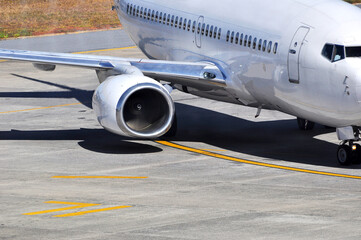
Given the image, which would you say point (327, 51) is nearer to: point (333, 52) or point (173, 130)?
point (333, 52)

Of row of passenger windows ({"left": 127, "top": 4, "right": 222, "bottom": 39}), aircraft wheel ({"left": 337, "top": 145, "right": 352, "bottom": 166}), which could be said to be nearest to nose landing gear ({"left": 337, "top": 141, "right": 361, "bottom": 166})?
aircraft wheel ({"left": 337, "top": 145, "right": 352, "bottom": 166})

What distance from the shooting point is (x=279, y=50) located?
24.0 m

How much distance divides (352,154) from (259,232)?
23.5ft

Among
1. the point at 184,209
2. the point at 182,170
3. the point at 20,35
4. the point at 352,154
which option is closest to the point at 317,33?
the point at 352,154

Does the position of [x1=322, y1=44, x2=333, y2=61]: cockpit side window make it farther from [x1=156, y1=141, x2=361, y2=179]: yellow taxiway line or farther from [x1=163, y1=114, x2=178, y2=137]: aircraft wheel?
[x1=163, y1=114, x2=178, y2=137]: aircraft wheel

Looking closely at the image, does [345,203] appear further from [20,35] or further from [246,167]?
[20,35]

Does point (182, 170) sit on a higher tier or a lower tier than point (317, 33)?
lower

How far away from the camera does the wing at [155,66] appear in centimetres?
2675

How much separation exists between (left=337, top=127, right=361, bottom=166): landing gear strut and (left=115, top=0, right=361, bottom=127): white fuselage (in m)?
0.32

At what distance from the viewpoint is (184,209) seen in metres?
19.3

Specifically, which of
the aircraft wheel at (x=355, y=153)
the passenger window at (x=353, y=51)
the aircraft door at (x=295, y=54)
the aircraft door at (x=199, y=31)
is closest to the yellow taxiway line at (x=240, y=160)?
the aircraft wheel at (x=355, y=153)

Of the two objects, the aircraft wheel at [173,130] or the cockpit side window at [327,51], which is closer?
the cockpit side window at [327,51]

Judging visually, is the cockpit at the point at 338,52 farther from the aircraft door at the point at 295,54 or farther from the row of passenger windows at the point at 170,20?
the row of passenger windows at the point at 170,20

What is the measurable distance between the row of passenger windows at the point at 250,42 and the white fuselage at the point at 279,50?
3cm
